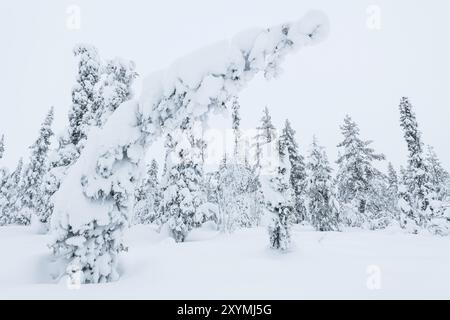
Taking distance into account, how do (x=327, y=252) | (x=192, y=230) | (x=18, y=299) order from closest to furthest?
(x=18, y=299), (x=327, y=252), (x=192, y=230)

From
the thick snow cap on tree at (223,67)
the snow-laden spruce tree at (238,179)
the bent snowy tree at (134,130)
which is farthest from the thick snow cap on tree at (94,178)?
the snow-laden spruce tree at (238,179)

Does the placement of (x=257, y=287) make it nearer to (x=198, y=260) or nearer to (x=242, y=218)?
(x=198, y=260)

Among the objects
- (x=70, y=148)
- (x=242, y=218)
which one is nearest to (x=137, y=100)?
(x=70, y=148)

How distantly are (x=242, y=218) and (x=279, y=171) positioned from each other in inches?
830

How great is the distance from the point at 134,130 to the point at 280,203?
564 cm

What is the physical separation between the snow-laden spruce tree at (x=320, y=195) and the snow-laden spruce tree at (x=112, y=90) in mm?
17008

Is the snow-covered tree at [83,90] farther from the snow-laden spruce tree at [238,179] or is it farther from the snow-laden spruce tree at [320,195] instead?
the snow-laden spruce tree at [320,195]

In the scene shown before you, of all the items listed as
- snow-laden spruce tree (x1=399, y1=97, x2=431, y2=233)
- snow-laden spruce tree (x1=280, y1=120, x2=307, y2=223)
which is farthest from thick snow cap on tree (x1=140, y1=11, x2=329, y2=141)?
snow-laden spruce tree (x1=280, y1=120, x2=307, y2=223)

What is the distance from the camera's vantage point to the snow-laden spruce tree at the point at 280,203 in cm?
1013

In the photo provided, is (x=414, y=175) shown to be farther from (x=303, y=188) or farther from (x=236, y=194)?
(x=236, y=194)

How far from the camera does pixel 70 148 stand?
63.4 feet

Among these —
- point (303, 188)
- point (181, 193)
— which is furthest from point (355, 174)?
point (181, 193)

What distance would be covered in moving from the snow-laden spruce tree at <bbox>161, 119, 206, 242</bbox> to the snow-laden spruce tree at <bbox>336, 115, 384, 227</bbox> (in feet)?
51.4
